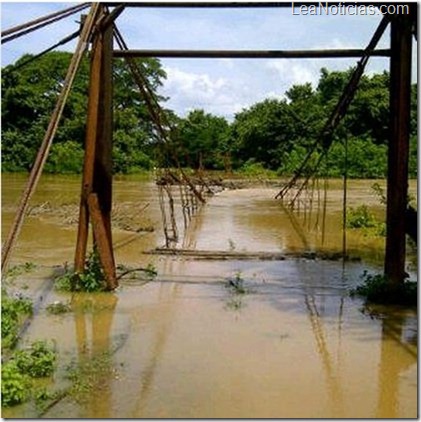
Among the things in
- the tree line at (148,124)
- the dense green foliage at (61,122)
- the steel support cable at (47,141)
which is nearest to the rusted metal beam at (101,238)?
the steel support cable at (47,141)

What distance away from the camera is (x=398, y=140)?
24.6 ft

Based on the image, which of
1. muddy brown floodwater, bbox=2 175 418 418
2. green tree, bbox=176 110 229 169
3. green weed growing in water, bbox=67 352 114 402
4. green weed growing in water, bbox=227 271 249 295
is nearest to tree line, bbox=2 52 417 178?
green tree, bbox=176 110 229 169

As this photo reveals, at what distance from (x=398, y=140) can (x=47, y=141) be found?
3950mm

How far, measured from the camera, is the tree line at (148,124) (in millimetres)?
36094

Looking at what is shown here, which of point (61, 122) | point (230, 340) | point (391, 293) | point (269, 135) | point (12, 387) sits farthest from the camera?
point (269, 135)

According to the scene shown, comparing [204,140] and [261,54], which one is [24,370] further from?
[204,140]

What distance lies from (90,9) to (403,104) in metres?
3.67

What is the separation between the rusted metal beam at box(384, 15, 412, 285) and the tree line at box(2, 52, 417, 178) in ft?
91.2

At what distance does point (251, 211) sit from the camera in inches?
765

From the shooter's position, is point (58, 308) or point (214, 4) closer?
point (58, 308)

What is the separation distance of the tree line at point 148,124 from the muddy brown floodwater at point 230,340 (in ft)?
84.7

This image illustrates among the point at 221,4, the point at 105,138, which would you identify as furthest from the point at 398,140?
the point at 105,138

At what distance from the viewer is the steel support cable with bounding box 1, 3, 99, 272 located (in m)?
4.99

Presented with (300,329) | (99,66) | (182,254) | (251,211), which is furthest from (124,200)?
(300,329)
